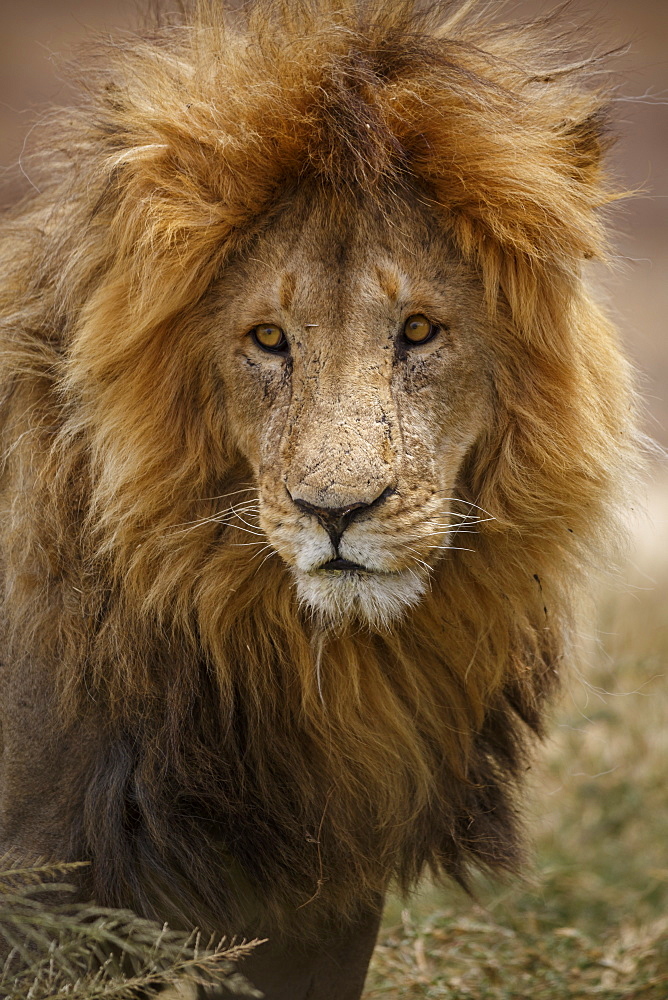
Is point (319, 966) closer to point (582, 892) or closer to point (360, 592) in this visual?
point (360, 592)

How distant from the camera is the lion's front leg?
9.25ft

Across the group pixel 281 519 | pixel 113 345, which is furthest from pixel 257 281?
pixel 281 519

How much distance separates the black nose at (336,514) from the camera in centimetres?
213

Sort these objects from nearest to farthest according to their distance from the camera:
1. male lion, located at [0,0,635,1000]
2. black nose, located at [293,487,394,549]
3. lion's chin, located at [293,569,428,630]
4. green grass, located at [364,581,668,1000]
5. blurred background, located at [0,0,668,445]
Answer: black nose, located at [293,487,394,549], lion's chin, located at [293,569,428,630], male lion, located at [0,0,635,1000], green grass, located at [364,581,668,1000], blurred background, located at [0,0,668,445]

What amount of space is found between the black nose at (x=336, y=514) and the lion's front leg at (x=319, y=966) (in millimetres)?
1181

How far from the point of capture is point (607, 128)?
2574 millimetres

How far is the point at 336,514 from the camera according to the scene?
214 cm

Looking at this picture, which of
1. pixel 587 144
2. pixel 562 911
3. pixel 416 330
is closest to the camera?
pixel 416 330

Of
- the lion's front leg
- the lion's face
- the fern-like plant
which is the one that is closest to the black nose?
the lion's face

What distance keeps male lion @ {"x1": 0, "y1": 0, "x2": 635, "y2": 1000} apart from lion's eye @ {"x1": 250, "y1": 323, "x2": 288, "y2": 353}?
12 mm

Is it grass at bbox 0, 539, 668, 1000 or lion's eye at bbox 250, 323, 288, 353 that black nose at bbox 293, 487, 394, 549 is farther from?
grass at bbox 0, 539, 668, 1000


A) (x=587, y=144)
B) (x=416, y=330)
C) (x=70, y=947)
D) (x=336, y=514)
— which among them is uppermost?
(x=587, y=144)

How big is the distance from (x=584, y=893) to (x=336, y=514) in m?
2.92

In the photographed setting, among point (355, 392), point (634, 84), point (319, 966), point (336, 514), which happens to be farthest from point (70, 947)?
point (634, 84)
